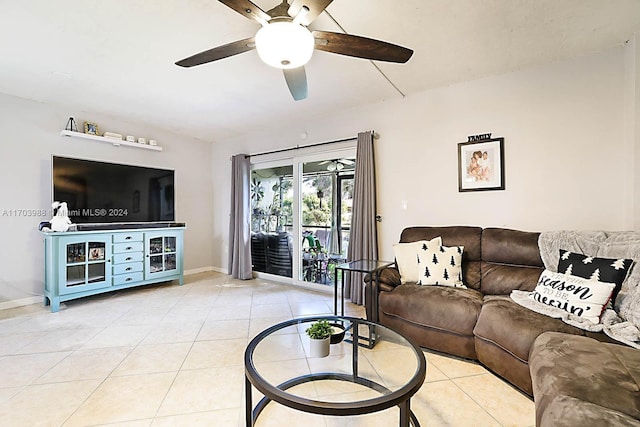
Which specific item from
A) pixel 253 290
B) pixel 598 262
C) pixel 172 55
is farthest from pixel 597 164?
pixel 253 290

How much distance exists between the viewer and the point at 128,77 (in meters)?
2.87

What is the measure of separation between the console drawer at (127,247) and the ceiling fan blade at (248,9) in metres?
3.48

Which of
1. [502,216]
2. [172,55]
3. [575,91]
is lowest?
[502,216]

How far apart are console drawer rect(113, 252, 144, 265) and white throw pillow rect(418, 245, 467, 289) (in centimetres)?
367

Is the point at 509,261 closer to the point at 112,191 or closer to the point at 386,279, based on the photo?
the point at 386,279

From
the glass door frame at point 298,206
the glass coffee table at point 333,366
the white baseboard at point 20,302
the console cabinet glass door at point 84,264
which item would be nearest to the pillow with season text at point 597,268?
the glass coffee table at point 333,366

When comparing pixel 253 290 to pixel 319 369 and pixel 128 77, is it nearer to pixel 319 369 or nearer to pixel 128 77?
pixel 319 369

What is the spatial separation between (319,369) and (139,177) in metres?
3.81

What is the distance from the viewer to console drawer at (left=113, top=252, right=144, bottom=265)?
3743 millimetres

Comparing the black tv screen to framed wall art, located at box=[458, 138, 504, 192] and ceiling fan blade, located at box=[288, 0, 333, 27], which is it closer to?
ceiling fan blade, located at box=[288, 0, 333, 27]

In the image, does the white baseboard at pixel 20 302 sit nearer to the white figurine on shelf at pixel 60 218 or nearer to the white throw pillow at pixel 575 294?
the white figurine on shelf at pixel 60 218

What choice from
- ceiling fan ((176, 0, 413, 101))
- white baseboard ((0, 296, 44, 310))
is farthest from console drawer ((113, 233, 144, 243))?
ceiling fan ((176, 0, 413, 101))

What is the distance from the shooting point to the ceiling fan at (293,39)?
145 cm

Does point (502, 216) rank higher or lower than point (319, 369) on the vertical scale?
higher
